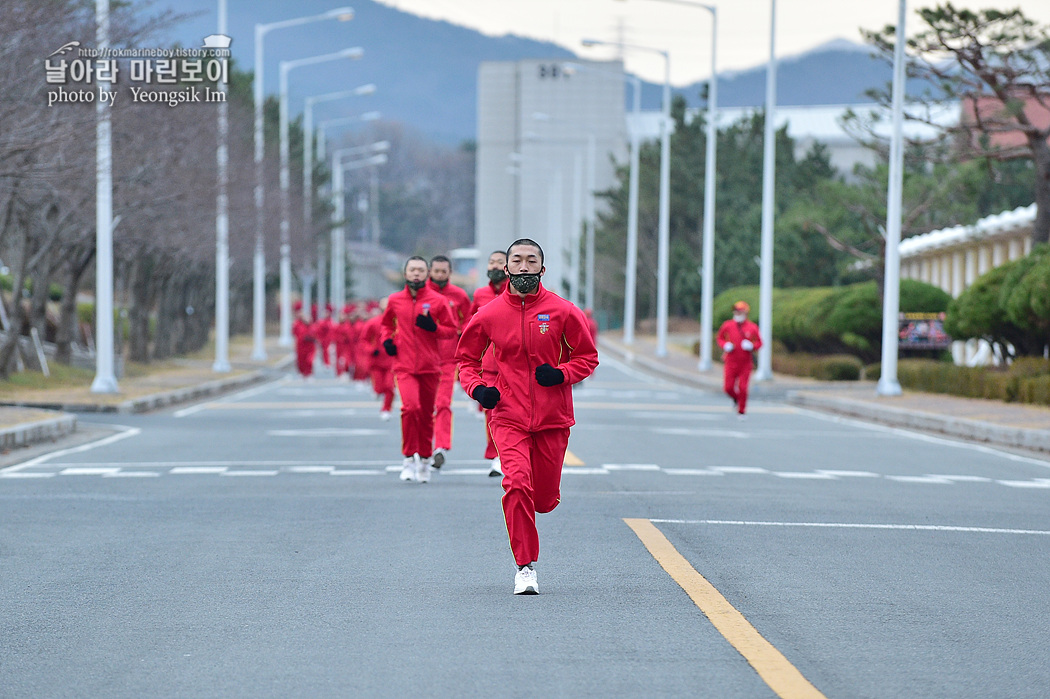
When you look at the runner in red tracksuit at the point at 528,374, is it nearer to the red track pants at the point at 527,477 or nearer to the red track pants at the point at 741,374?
the red track pants at the point at 527,477

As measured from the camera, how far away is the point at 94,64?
25.6 metres

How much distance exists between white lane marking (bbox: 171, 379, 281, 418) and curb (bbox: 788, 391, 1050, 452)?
11576mm

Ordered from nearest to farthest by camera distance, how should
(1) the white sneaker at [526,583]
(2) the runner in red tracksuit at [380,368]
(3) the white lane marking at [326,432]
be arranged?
1. (1) the white sneaker at [526,583]
2. (3) the white lane marking at [326,432]
3. (2) the runner in red tracksuit at [380,368]

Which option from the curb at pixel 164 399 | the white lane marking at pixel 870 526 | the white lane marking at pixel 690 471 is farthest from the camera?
the curb at pixel 164 399

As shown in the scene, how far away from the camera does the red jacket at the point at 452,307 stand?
551 inches

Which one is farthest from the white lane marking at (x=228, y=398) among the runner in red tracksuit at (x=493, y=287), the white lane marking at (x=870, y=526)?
the white lane marking at (x=870, y=526)

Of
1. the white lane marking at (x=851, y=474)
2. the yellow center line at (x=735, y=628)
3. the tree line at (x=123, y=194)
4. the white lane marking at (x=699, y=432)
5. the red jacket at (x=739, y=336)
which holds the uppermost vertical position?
the tree line at (x=123, y=194)

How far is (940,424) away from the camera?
22719mm

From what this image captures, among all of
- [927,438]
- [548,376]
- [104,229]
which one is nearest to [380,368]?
[104,229]

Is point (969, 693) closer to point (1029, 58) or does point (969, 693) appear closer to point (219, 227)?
point (1029, 58)

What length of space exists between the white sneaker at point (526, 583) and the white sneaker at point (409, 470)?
5.79 meters

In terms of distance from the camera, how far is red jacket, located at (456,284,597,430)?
26.8 ft

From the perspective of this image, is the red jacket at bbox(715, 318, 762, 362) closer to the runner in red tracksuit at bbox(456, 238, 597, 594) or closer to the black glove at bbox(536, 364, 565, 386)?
the runner in red tracksuit at bbox(456, 238, 597, 594)

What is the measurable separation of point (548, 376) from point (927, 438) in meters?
14.2
